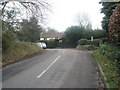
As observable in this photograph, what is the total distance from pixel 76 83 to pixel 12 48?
600 inches

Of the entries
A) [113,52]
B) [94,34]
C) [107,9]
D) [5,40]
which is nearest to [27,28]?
[5,40]

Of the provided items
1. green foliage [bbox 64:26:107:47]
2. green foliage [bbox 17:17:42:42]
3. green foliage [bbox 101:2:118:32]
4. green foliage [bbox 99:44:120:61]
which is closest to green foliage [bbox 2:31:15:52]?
green foliage [bbox 17:17:42:42]

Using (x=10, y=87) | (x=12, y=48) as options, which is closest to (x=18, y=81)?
(x=10, y=87)

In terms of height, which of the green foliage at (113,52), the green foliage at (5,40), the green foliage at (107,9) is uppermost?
the green foliage at (107,9)

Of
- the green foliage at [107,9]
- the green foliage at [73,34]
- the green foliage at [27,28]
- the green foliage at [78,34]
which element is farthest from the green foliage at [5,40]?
the green foliage at [73,34]

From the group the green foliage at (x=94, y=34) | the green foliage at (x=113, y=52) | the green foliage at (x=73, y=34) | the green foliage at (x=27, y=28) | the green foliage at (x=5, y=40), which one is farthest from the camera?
the green foliage at (x=73, y=34)

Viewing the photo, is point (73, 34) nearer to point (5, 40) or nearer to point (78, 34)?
point (78, 34)

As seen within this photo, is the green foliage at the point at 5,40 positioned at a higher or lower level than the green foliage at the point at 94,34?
lower

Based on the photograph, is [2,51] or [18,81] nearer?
[18,81]

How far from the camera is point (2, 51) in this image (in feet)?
75.2

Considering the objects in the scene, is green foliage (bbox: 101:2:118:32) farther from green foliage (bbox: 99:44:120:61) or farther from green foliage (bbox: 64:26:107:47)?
green foliage (bbox: 64:26:107:47)

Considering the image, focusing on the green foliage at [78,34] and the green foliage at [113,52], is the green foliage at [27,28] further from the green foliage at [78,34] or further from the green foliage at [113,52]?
the green foliage at [78,34]

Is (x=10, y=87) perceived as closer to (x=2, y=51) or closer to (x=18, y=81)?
(x=18, y=81)

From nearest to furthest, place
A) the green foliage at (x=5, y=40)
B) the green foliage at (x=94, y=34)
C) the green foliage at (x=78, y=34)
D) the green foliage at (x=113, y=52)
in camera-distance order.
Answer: the green foliage at (x=113, y=52), the green foliage at (x=5, y=40), the green foliage at (x=94, y=34), the green foliage at (x=78, y=34)
